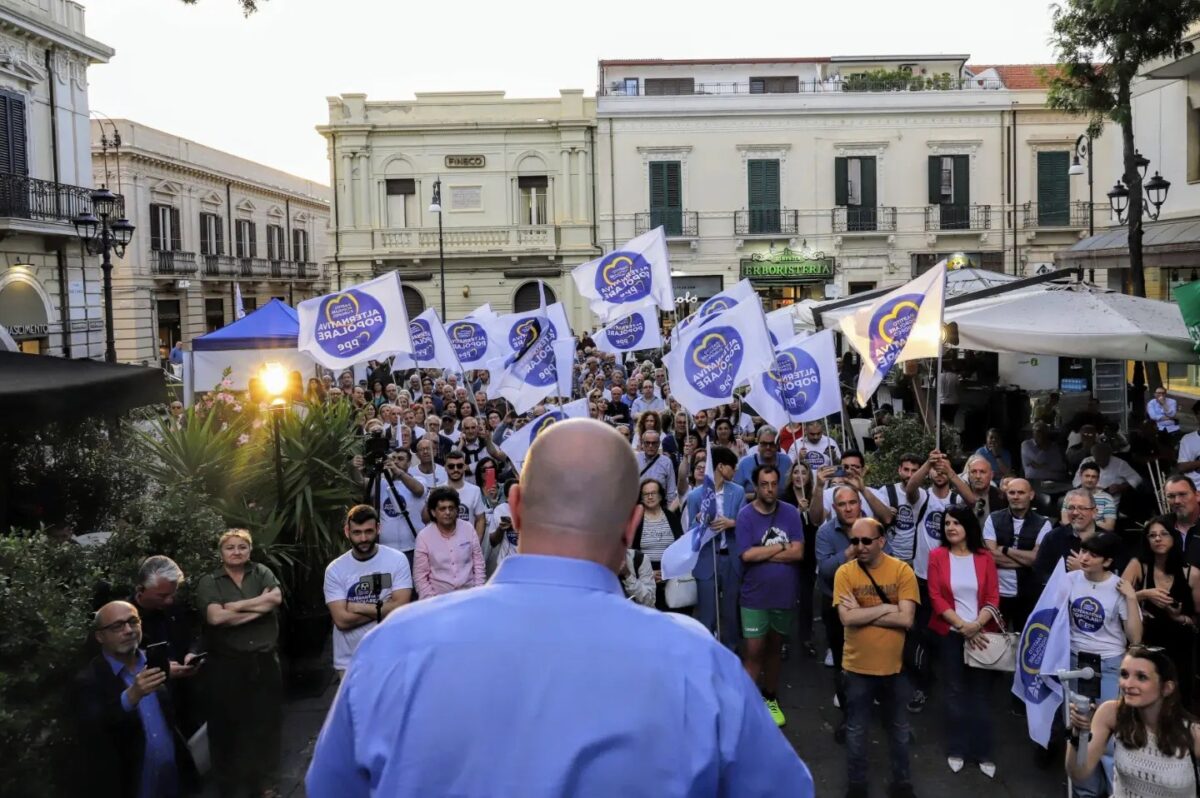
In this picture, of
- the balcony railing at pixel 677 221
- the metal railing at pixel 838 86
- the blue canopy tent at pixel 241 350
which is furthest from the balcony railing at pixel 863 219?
the blue canopy tent at pixel 241 350

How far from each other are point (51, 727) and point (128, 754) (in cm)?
63

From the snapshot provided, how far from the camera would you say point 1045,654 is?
5871 mm

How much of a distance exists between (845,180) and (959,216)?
13.3 ft

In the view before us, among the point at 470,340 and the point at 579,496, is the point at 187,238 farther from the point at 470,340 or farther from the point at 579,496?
the point at 579,496

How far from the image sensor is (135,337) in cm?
3812

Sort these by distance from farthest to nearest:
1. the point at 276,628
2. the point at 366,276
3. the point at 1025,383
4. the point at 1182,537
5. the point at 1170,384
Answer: the point at 366,276
the point at 1170,384
the point at 1025,383
the point at 1182,537
the point at 276,628

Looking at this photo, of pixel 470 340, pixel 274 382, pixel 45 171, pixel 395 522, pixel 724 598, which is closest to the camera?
pixel 724 598

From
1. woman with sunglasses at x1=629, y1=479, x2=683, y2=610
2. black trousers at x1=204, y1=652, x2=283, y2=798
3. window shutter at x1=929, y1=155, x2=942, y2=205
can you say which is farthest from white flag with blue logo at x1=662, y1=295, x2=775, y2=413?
window shutter at x1=929, y1=155, x2=942, y2=205

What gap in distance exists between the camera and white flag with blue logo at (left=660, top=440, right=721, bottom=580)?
706 centimetres

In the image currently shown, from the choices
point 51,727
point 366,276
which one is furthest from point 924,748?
point 366,276

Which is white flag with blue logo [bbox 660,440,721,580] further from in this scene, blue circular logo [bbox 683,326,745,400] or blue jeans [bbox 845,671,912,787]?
blue circular logo [bbox 683,326,745,400]

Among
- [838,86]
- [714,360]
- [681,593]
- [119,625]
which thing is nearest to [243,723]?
[119,625]

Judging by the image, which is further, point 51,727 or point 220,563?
point 220,563

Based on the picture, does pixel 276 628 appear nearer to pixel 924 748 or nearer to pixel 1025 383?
pixel 924 748
